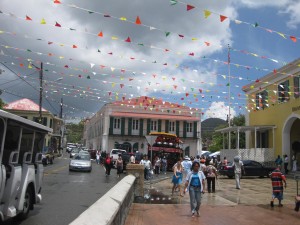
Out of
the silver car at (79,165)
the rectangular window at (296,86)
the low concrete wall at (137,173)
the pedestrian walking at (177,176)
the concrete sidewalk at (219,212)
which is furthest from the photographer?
the silver car at (79,165)

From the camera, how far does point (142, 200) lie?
1276 cm

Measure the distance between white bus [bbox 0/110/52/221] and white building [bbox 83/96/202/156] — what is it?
44723mm

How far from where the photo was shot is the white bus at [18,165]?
6.86 meters

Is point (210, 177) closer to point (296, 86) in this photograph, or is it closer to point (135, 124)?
point (296, 86)

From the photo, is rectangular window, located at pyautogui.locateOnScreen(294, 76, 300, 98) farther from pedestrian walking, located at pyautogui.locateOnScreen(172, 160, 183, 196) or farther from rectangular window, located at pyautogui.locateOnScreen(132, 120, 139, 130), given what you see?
rectangular window, located at pyautogui.locateOnScreen(132, 120, 139, 130)

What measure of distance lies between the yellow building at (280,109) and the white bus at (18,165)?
754 inches

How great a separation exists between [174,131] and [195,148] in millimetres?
4497

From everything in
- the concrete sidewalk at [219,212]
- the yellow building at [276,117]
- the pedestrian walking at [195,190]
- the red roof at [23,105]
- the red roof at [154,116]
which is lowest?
the concrete sidewalk at [219,212]

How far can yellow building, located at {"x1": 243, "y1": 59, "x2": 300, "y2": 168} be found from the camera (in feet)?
85.2

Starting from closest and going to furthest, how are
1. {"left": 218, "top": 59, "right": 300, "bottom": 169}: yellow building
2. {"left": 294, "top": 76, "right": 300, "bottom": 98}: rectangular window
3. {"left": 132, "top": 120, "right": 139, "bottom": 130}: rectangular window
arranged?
{"left": 294, "top": 76, "right": 300, "bottom": 98}: rectangular window < {"left": 218, "top": 59, "right": 300, "bottom": 169}: yellow building < {"left": 132, "top": 120, "right": 139, "bottom": 130}: rectangular window

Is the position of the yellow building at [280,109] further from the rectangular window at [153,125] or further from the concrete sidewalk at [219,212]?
the rectangular window at [153,125]

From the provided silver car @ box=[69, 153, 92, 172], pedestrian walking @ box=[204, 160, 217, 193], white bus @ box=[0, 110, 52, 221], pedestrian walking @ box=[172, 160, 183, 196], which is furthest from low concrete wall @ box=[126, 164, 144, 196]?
silver car @ box=[69, 153, 92, 172]

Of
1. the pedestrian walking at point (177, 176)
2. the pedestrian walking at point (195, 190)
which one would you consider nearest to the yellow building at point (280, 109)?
the pedestrian walking at point (177, 176)

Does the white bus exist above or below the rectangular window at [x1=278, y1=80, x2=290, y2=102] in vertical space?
below
